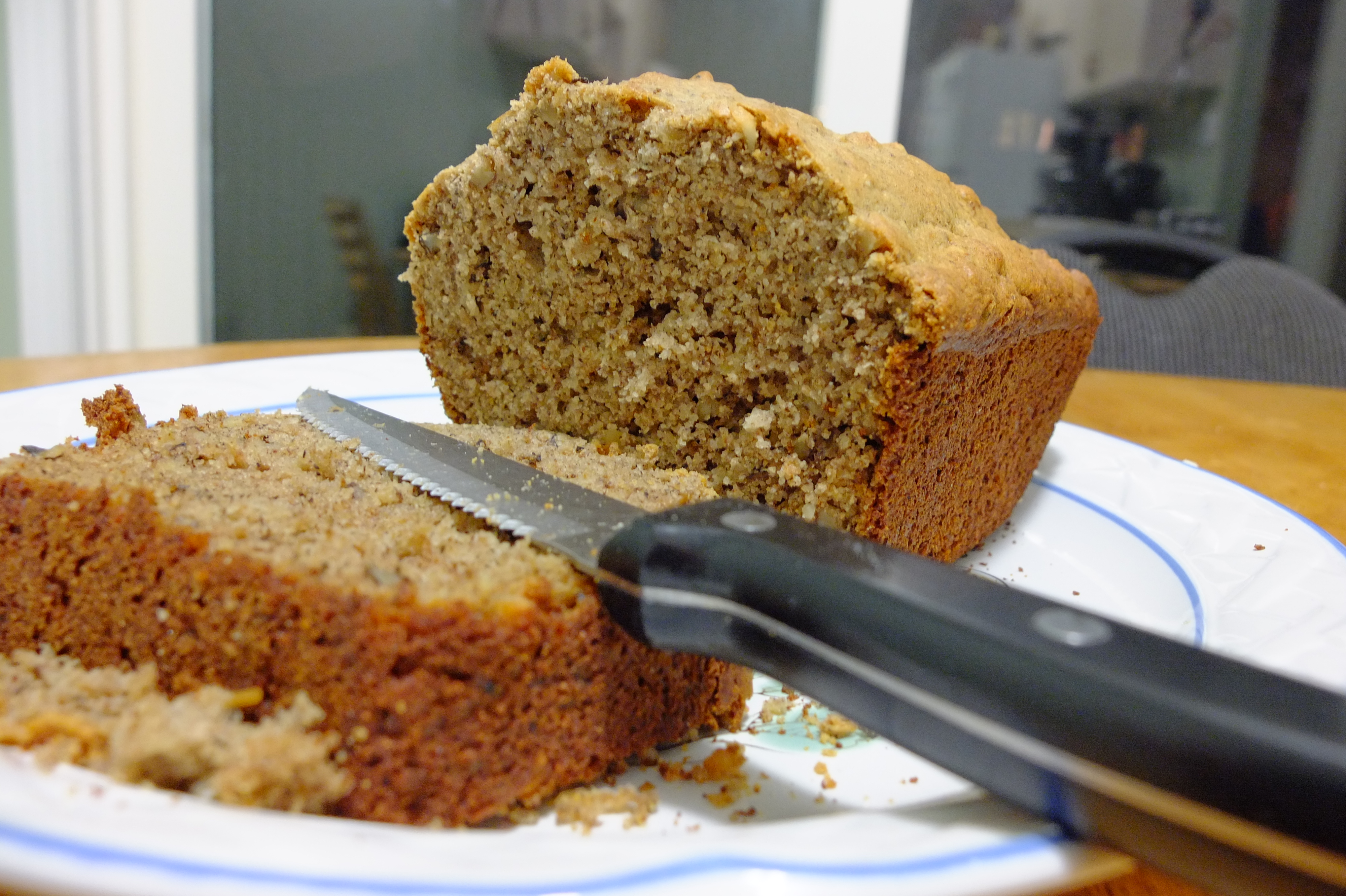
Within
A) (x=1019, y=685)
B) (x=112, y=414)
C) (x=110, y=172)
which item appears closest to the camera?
(x=1019, y=685)

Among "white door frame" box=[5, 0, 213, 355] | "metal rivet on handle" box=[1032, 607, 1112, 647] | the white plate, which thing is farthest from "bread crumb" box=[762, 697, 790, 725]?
"white door frame" box=[5, 0, 213, 355]

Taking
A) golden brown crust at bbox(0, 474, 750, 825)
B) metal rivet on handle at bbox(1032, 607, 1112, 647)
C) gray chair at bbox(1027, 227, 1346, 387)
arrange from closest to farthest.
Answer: metal rivet on handle at bbox(1032, 607, 1112, 647), golden brown crust at bbox(0, 474, 750, 825), gray chair at bbox(1027, 227, 1346, 387)

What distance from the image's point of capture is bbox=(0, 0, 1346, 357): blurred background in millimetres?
5781

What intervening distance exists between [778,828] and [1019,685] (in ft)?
0.84

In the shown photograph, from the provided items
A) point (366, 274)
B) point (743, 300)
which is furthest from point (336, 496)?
point (366, 274)

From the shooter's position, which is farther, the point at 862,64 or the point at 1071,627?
the point at 862,64

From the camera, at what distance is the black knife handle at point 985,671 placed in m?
0.68

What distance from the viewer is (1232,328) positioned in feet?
14.5

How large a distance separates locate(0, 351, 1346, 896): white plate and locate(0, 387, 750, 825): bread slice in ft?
0.26

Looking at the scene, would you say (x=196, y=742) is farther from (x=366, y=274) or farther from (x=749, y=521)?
(x=366, y=274)

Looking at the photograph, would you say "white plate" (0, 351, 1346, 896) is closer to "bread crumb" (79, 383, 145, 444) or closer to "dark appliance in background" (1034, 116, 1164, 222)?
"bread crumb" (79, 383, 145, 444)

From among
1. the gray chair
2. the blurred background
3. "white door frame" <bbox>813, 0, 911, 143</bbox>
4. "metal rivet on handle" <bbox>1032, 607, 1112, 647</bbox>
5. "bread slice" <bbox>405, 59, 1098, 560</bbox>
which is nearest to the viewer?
"metal rivet on handle" <bbox>1032, 607, 1112, 647</bbox>

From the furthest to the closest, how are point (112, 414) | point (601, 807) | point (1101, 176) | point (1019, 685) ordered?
point (1101, 176) < point (112, 414) < point (601, 807) < point (1019, 685)

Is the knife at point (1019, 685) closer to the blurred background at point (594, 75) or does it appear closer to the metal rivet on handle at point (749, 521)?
the metal rivet on handle at point (749, 521)
